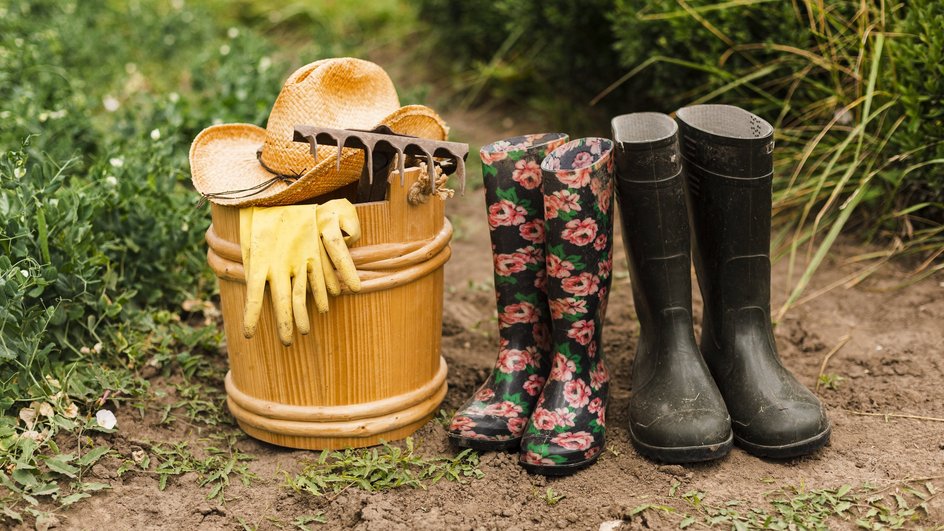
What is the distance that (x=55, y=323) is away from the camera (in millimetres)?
2484

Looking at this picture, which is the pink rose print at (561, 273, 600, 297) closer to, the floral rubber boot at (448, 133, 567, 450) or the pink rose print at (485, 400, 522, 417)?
the floral rubber boot at (448, 133, 567, 450)

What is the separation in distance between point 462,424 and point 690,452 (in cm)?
53

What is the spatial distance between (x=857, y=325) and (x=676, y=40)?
129cm

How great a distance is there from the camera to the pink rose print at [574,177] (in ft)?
6.92

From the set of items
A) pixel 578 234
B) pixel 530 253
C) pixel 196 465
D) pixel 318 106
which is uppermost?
pixel 318 106

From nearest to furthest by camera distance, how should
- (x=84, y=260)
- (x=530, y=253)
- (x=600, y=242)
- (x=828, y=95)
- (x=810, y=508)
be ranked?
(x=810, y=508) < (x=600, y=242) < (x=530, y=253) < (x=84, y=260) < (x=828, y=95)

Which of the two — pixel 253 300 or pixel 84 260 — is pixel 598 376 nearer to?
pixel 253 300

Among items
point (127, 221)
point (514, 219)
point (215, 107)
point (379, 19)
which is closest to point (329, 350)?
point (514, 219)

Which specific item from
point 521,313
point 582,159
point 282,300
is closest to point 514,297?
point 521,313

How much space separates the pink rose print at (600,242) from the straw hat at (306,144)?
52 cm

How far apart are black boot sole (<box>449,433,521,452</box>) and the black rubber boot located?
0.94ft

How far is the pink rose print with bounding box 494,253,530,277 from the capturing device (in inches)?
91.4

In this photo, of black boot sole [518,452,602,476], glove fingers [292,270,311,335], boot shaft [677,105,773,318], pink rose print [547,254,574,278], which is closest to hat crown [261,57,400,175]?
glove fingers [292,270,311,335]

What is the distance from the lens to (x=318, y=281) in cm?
210
